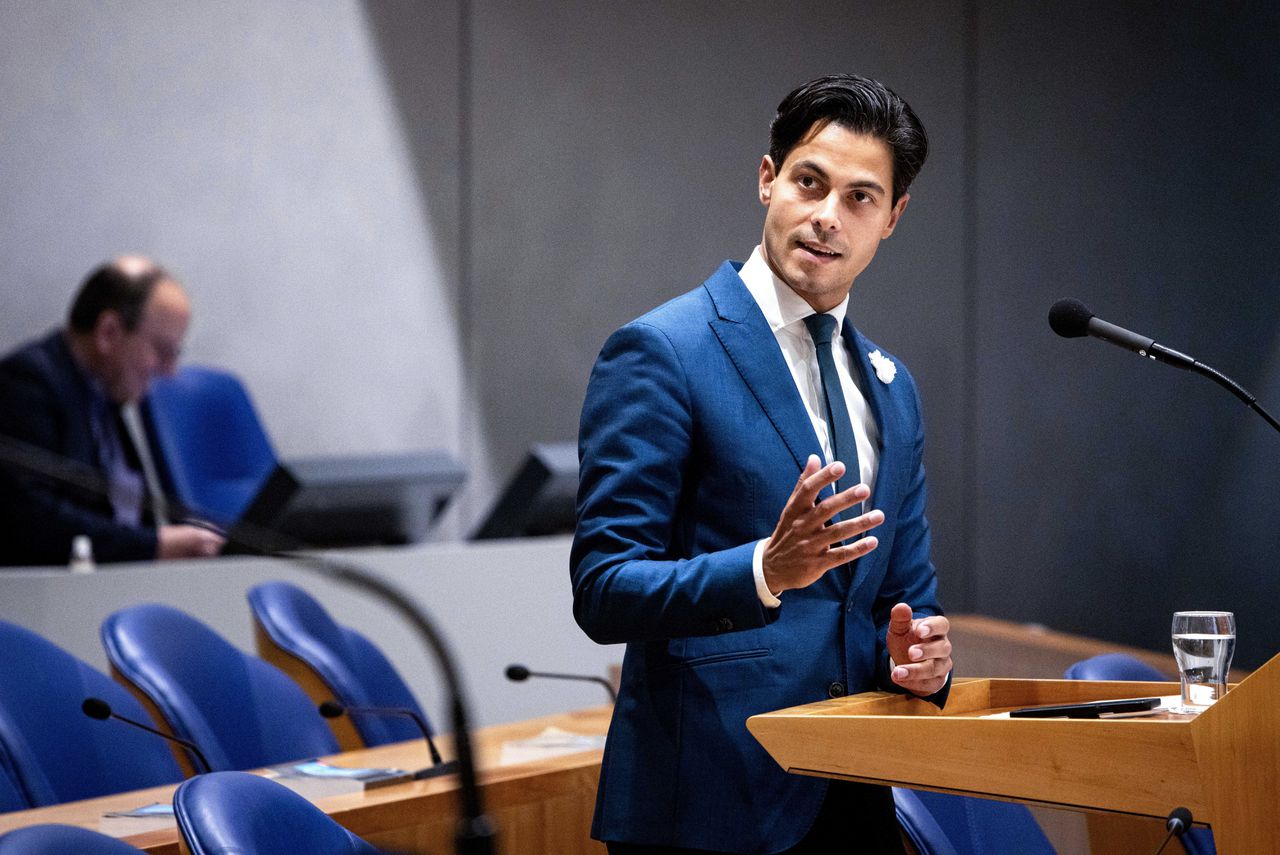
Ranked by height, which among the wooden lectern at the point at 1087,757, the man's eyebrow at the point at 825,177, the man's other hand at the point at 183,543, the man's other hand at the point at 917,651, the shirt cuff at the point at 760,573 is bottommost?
the man's other hand at the point at 183,543

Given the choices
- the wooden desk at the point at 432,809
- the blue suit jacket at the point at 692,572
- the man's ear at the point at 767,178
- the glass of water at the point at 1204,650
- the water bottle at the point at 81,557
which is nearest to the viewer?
the blue suit jacket at the point at 692,572

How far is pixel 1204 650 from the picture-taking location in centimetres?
153

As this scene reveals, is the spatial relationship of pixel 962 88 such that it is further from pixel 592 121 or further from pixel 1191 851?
pixel 1191 851

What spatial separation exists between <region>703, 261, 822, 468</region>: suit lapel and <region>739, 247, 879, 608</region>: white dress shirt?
0.02 metres

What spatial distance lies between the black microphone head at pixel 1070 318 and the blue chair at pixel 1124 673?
65 centimetres

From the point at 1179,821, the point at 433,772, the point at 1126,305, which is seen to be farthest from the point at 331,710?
the point at 1126,305

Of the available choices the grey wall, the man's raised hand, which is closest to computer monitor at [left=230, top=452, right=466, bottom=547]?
the grey wall

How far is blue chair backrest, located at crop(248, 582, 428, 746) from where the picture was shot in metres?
2.96

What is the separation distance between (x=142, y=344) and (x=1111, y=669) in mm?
2922

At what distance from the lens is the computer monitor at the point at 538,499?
4.20m

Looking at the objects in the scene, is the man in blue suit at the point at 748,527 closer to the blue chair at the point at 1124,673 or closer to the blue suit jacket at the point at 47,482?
the blue chair at the point at 1124,673

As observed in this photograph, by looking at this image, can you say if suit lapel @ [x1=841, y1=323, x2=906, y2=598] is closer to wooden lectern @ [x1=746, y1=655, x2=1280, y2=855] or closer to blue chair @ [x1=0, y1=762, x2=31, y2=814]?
wooden lectern @ [x1=746, y1=655, x2=1280, y2=855]

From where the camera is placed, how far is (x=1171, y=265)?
555 cm

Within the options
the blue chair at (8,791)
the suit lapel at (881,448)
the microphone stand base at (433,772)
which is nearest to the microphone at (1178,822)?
the suit lapel at (881,448)
